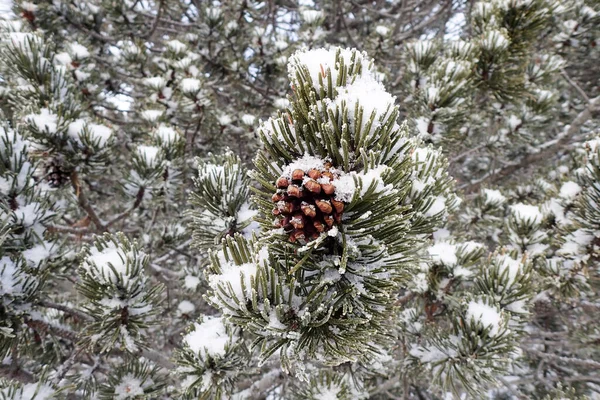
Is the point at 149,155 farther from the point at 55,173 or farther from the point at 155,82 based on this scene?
the point at 155,82

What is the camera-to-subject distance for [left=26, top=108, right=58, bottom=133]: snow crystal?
1605 mm

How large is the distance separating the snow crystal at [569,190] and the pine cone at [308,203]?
1.61 metres

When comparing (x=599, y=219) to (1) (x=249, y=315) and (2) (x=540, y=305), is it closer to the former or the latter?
(2) (x=540, y=305)

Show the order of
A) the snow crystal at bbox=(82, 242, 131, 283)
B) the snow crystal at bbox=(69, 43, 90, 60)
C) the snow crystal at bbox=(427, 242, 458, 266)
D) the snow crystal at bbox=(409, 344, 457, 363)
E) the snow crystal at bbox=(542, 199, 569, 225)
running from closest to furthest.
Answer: the snow crystal at bbox=(82, 242, 131, 283)
the snow crystal at bbox=(409, 344, 457, 363)
the snow crystal at bbox=(427, 242, 458, 266)
the snow crystal at bbox=(542, 199, 569, 225)
the snow crystal at bbox=(69, 43, 90, 60)

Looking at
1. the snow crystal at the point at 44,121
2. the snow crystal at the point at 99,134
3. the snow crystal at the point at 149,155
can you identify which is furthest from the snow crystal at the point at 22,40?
the snow crystal at the point at 149,155

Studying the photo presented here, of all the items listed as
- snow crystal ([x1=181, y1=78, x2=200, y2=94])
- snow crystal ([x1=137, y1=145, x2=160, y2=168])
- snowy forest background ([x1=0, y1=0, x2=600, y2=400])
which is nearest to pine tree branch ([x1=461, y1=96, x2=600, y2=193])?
snowy forest background ([x1=0, y1=0, x2=600, y2=400])

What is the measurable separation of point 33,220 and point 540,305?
266cm

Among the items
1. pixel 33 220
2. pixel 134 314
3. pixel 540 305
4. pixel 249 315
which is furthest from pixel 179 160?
pixel 540 305

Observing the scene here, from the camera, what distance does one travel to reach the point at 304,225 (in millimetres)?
762

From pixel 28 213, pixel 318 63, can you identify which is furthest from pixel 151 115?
pixel 318 63

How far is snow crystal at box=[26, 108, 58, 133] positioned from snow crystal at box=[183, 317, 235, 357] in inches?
44.7

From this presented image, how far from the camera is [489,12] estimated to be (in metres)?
2.19

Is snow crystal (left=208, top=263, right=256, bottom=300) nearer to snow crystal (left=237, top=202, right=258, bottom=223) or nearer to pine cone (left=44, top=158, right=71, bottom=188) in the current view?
snow crystal (left=237, top=202, right=258, bottom=223)

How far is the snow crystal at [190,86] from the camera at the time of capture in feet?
7.98
